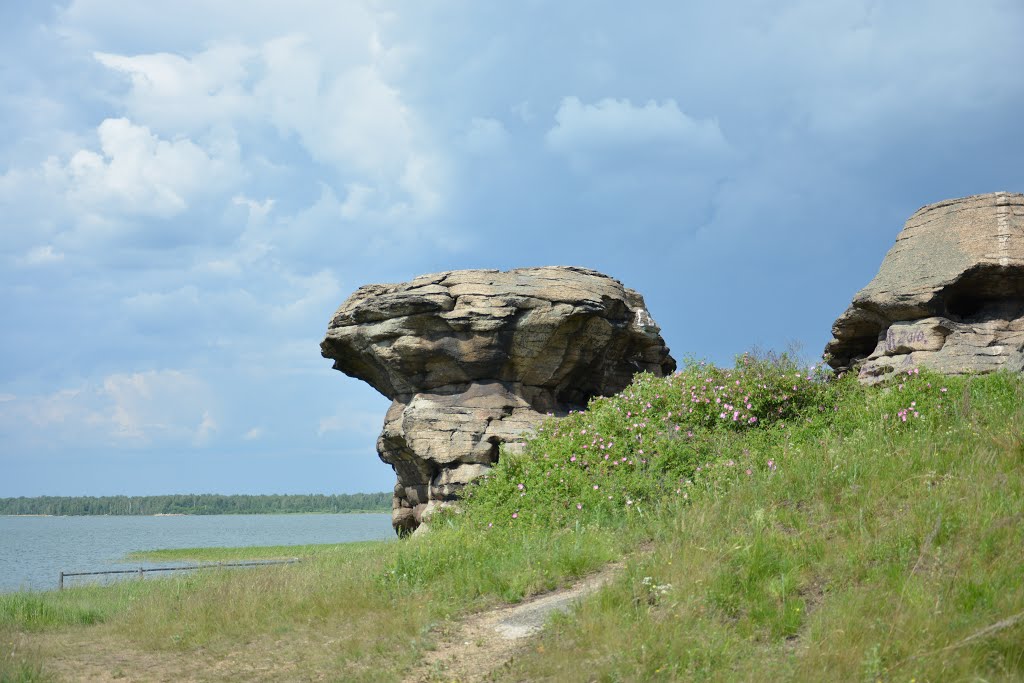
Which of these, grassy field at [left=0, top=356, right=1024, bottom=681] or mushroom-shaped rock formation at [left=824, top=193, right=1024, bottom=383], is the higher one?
mushroom-shaped rock formation at [left=824, top=193, right=1024, bottom=383]

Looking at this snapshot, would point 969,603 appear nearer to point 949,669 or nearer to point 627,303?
point 949,669

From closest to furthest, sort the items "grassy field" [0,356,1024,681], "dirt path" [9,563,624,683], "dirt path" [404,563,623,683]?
"grassy field" [0,356,1024,681] → "dirt path" [404,563,623,683] → "dirt path" [9,563,624,683]

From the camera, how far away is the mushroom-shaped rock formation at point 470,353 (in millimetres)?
21828

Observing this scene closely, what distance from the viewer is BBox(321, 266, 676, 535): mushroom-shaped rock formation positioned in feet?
71.6

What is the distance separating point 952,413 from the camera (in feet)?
46.7

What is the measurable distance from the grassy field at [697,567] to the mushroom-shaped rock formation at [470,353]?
3.72 m

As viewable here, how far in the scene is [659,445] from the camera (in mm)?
15227

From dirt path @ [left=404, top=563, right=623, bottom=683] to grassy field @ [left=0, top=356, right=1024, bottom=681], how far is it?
11.4 inches

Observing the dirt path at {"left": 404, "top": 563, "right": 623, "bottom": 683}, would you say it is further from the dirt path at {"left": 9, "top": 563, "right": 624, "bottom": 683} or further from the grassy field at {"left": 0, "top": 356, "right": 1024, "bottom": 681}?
the grassy field at {"left": 0, "top": 356, "right": 1024, "bottom": 681}

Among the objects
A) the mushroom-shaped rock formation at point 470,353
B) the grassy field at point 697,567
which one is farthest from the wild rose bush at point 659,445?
the mushroom-shaped rock formation at point 470,353

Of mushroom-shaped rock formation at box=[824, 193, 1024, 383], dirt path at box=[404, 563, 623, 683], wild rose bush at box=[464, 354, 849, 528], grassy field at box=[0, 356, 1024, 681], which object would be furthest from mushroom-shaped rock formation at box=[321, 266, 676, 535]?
dirt path at box=[404, 563, 623, 683]

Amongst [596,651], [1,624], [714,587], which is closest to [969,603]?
[714,587]

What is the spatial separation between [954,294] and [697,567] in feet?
44.4

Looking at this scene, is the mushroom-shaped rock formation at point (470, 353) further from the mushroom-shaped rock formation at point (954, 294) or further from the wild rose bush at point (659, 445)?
the mushroom-shaped rock formation at point (954, 294)
